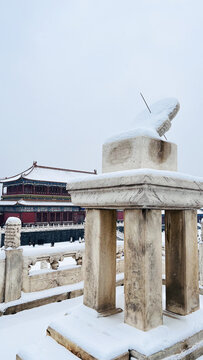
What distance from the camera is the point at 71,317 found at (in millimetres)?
2371

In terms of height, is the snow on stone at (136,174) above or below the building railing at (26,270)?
above

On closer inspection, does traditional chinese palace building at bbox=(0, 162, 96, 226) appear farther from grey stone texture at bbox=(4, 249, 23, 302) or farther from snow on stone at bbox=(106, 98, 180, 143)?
snow on stone at bbox=(106, 98, 180, 143)

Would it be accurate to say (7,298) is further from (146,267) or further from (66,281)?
(146,267)

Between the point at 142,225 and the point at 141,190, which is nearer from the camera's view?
the point at 141,190

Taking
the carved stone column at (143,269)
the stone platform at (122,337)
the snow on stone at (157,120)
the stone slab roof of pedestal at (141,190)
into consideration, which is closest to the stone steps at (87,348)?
the stone platform at (122,337)

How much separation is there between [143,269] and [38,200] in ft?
86.0

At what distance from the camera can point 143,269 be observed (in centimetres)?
200

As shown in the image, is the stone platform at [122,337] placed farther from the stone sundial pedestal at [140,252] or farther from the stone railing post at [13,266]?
the stone railing post at [13,266]

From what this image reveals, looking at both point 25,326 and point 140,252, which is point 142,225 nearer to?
point 140,252

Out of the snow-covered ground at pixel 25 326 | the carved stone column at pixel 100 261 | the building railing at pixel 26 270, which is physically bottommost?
the snow-covered ground at pixel 25 326

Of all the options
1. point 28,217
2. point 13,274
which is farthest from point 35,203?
point 13,274

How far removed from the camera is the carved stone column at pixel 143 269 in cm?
199

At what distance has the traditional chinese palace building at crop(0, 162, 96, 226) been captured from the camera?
26312mm

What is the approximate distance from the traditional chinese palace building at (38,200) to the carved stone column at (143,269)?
24673mm
